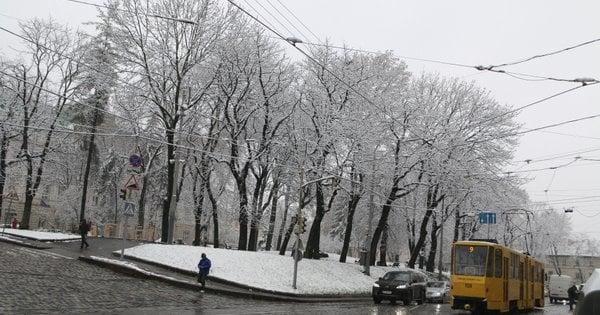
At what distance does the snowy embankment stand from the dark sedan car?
2550 millimetres

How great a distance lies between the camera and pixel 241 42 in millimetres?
35844

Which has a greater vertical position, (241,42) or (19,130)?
(241,42)

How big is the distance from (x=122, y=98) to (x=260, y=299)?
64.6 feet

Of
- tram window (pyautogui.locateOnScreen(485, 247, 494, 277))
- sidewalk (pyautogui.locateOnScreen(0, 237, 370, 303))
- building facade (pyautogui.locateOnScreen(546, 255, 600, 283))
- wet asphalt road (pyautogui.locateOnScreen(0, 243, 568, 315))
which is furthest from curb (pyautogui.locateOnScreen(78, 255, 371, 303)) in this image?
building facade (pyautogui.locateOnScreen(546, 255, 600, 283))

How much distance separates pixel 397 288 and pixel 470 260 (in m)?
6.32

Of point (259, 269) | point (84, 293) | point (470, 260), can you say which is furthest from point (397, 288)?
point (84, 293)

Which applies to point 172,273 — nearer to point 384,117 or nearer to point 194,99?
point 194,99

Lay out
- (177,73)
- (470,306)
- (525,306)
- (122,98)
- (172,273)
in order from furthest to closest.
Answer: (122,98) < (177,73) < (525,306) < (172,273) < (470,306)

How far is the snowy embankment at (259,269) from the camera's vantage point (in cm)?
2747

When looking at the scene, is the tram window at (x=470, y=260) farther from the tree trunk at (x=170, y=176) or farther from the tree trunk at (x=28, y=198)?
the tree trunk at (x=28, y=198)

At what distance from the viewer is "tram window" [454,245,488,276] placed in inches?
933

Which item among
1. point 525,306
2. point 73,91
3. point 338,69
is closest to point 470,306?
point 525,306

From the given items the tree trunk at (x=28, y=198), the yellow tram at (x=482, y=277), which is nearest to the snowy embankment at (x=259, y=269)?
the yellow tram at (x=482, y=277)

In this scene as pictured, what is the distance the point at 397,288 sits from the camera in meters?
29.5
